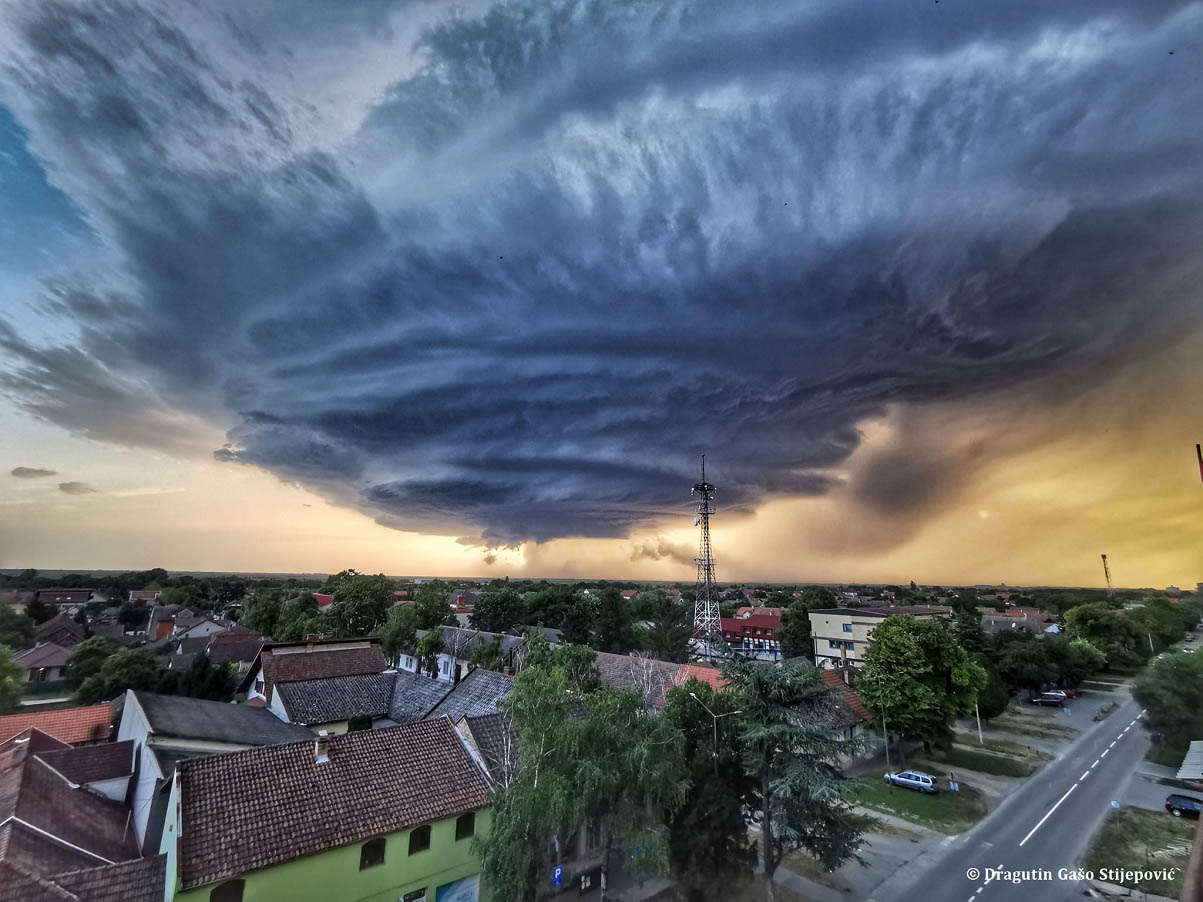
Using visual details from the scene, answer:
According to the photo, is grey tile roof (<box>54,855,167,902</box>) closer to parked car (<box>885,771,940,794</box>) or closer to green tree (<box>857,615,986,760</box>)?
parked car (<box>885,771,940,794</box>)

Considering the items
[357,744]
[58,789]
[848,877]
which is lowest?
[848,877]

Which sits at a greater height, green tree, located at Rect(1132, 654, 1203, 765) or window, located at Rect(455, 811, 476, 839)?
green tree, located at Rect(1132, 654, 1203, 765)

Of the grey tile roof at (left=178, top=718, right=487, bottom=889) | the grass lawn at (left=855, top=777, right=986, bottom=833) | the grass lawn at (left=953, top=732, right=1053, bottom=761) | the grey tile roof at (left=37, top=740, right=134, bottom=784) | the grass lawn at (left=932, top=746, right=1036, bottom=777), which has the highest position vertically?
the grey tile roof at (left=178, top=718, right=487, bottom=889)

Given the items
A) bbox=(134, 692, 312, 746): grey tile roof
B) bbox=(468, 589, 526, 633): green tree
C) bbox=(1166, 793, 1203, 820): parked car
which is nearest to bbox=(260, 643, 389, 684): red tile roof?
bbox=(134, 692, 312, 746): grey tile roof

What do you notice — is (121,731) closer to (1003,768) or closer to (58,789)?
(58,789)

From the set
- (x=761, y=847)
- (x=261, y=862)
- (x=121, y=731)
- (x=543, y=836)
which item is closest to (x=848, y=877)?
(x=761, y=847)
